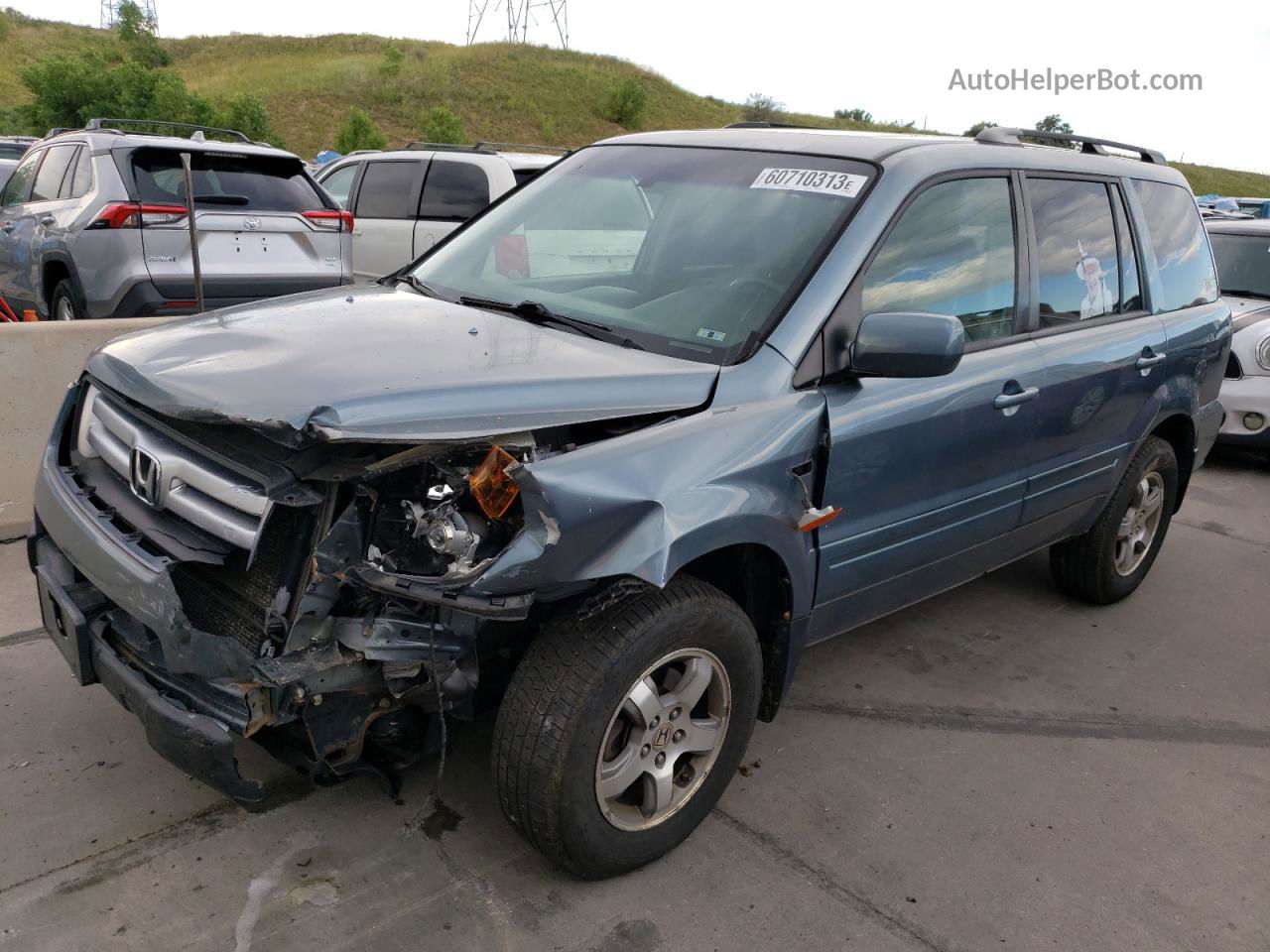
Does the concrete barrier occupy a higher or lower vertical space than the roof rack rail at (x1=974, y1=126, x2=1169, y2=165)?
lower

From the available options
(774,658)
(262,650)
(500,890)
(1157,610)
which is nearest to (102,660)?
(262,650)

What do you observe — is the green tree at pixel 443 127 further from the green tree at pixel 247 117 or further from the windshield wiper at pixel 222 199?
the windshield wiper at pixel 222 199

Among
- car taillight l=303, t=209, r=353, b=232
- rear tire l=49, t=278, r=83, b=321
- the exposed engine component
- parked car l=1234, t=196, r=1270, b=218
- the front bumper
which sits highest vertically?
parked car l=1234, t=196, r=1270, b=218

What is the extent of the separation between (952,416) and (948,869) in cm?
137

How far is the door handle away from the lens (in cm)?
336

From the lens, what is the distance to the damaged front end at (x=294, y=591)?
2203mm

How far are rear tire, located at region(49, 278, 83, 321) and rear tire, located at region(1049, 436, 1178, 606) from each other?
6.44m

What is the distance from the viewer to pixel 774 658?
297 centimetres

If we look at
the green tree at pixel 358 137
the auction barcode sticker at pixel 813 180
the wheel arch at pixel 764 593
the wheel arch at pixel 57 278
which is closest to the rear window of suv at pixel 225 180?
the wheel arch at pixel 57 278

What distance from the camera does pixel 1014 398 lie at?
11.2 ft

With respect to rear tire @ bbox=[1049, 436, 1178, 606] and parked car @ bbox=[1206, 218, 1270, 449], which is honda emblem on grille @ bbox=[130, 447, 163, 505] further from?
parked car @ bbox=[1206, 218, 1270, 449]

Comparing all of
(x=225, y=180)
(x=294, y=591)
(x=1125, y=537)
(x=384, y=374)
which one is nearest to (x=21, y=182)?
(x=225, y=180)

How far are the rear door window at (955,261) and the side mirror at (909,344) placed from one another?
8.8 inches

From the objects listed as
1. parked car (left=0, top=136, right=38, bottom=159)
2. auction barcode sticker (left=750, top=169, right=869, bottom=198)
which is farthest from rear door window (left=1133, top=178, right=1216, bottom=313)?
parked car (left=0, top=136, right=38, bottom=159)
